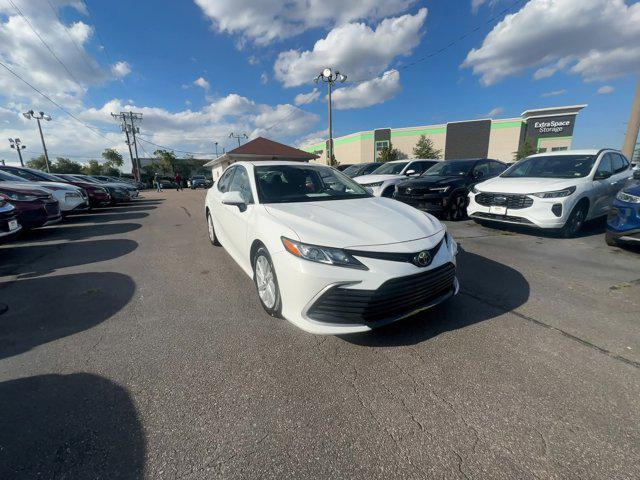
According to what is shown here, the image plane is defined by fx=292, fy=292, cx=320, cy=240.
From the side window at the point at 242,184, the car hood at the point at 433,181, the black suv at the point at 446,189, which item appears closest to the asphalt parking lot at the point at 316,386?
the side window at the point at 242,184

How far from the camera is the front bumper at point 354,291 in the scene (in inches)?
81.8

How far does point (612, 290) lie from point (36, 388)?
545 centimetres

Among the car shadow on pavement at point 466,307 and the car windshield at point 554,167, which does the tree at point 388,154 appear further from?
the car shadow on pavement at point 466,307

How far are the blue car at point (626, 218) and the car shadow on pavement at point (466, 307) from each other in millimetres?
1960

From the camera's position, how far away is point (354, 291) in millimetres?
2074

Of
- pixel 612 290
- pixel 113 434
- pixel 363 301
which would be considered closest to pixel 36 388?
pixel 113 434

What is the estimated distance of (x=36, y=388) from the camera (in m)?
1.99

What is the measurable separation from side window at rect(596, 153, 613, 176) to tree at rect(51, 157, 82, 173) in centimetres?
7299

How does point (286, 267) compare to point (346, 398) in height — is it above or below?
above

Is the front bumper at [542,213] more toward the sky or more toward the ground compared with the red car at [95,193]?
more toward the ground

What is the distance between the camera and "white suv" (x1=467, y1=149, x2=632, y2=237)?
16.7 feet

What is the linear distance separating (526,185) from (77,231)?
9953mm

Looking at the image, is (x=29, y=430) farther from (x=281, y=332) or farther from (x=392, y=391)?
(x=392, y=391)

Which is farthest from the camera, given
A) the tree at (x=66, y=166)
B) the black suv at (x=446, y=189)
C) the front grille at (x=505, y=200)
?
the tree at (x=66, y=166)
